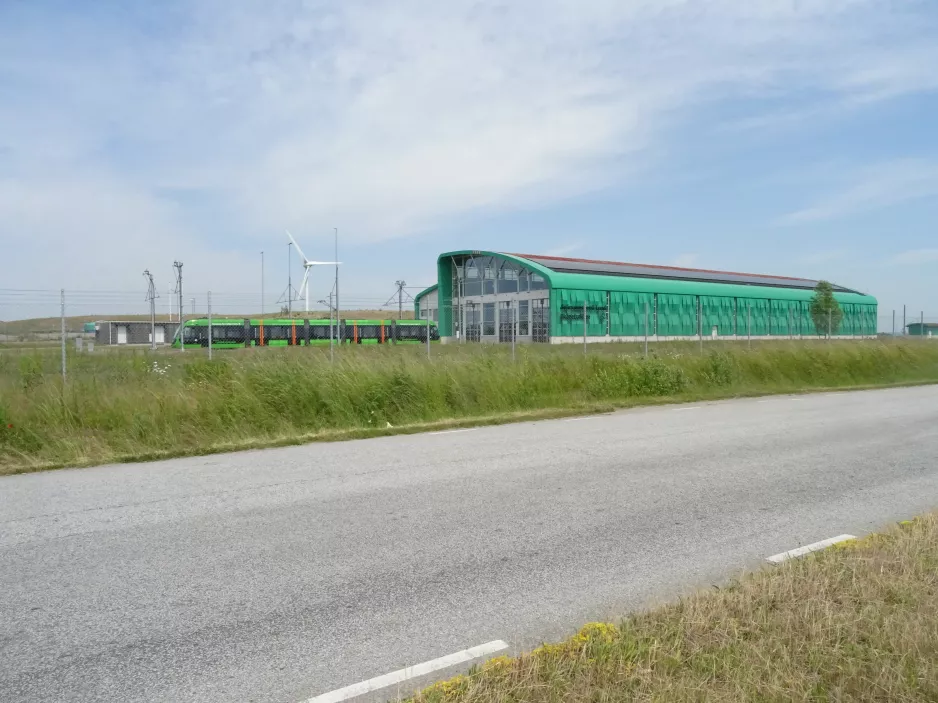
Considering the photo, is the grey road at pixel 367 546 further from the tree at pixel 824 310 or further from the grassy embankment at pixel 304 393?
the tree at pixel 824 310

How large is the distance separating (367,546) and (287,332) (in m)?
53.7

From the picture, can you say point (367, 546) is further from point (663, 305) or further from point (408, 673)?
point (663, 305)

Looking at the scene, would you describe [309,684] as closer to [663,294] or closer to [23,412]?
[23,412]

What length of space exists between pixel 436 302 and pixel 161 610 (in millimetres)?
63822

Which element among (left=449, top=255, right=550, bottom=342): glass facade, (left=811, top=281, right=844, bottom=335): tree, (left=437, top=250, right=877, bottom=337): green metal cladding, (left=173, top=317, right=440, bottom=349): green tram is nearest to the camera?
(left=811, top=281, right=844, bottom=335): tree

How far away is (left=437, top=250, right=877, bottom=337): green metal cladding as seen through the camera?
50469mm

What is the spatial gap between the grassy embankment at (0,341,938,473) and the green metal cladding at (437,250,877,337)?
95.8 ft

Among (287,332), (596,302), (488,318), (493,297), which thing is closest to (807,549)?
(596,302)

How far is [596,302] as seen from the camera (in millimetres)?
51844

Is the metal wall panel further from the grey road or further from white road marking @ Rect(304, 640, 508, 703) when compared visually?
white road marking @ Rect(304, 640, 508, 703)

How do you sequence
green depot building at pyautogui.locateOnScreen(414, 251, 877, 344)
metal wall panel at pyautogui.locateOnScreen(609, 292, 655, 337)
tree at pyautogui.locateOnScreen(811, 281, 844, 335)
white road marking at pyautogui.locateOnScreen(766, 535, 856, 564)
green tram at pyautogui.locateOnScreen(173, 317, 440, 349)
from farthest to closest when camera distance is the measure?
green tram at pyautogui.locateOnScreen(173, 317, 440, 349)
metal wall panel at pyautogui.locateOnScreen(609, 292, 655, 337)
green depot building at pyautogui.locateOnScreen(414, 251, 877, 344)
tree at pyautogui.locateOnScreen(811, 281, 844, 335)
white road marking at pyautogui.locateOnScreen(766, 535, 856, 564)

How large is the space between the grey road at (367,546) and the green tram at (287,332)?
4642 cm

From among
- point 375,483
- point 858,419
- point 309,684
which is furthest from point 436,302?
point 309,684

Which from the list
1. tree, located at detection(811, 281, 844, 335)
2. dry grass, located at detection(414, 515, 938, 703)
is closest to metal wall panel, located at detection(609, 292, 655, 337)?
tree, located at detection(811, 281, 844, 335)
